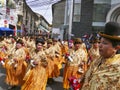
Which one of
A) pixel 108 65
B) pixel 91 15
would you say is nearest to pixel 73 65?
pixel 108 65

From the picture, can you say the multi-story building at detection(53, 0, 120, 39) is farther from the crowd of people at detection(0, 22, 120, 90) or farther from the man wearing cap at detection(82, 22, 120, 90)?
the man wearing cap at detection(82, 22, 120, 90)

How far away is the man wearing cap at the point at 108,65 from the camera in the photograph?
3479mm

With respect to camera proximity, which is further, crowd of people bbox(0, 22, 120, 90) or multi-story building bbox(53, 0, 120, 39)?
multi-story building bbox(53, 0, 120, 39)

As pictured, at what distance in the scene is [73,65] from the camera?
32.2 ft

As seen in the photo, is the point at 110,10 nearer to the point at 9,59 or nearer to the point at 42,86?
the point at 9,59

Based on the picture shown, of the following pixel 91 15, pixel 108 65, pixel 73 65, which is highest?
pixel 108 65

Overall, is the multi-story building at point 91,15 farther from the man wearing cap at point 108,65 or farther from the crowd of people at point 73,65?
the man wearing cap at point 108,65

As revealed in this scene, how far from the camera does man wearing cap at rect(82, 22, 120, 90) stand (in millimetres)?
3479

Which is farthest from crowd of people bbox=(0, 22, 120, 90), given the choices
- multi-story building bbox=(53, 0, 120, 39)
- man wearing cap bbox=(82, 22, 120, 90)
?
multi-story building bbox=(53, 0, 120, 39)

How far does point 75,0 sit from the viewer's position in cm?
3900

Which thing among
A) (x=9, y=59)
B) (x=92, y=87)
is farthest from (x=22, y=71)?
(x=92, y=87)

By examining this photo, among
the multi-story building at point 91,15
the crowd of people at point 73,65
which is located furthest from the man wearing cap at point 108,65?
the multi-story building at point 91,15

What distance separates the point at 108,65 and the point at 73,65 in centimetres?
625

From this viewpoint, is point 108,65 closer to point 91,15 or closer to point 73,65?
point 73,65
